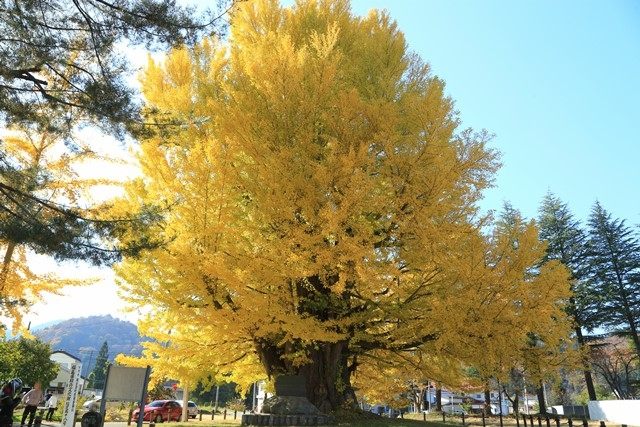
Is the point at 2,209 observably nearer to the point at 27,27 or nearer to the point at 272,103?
the point at 27,27

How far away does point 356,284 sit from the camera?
26.0 ft

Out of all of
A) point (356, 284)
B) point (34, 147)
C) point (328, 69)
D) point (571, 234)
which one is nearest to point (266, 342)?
point (356, 284)

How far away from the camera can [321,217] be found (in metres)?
7.12

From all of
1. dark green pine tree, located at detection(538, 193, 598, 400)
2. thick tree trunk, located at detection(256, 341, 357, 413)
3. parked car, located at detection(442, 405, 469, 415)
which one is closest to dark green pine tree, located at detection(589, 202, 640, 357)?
dark green pine tree, located at detection(538, 193, 598, 400)

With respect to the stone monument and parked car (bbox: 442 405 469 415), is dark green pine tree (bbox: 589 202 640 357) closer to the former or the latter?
parked car (bbox: 442 405 469 415)

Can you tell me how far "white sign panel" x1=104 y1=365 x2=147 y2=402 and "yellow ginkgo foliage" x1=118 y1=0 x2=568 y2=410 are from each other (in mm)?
963

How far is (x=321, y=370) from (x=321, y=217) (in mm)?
4364

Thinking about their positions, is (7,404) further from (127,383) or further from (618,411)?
(618,411)

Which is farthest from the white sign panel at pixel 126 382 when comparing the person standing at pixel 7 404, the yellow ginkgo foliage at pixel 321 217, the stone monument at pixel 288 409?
the stone monument at pixel 288 409

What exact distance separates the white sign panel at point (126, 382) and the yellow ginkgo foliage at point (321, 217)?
0.96m

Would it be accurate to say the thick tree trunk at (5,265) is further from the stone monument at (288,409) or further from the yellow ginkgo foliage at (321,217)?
the stone monument at (288,409)

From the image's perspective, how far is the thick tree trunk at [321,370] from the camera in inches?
381

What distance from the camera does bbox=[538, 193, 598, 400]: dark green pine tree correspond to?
27.6 m

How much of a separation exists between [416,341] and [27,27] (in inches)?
336
